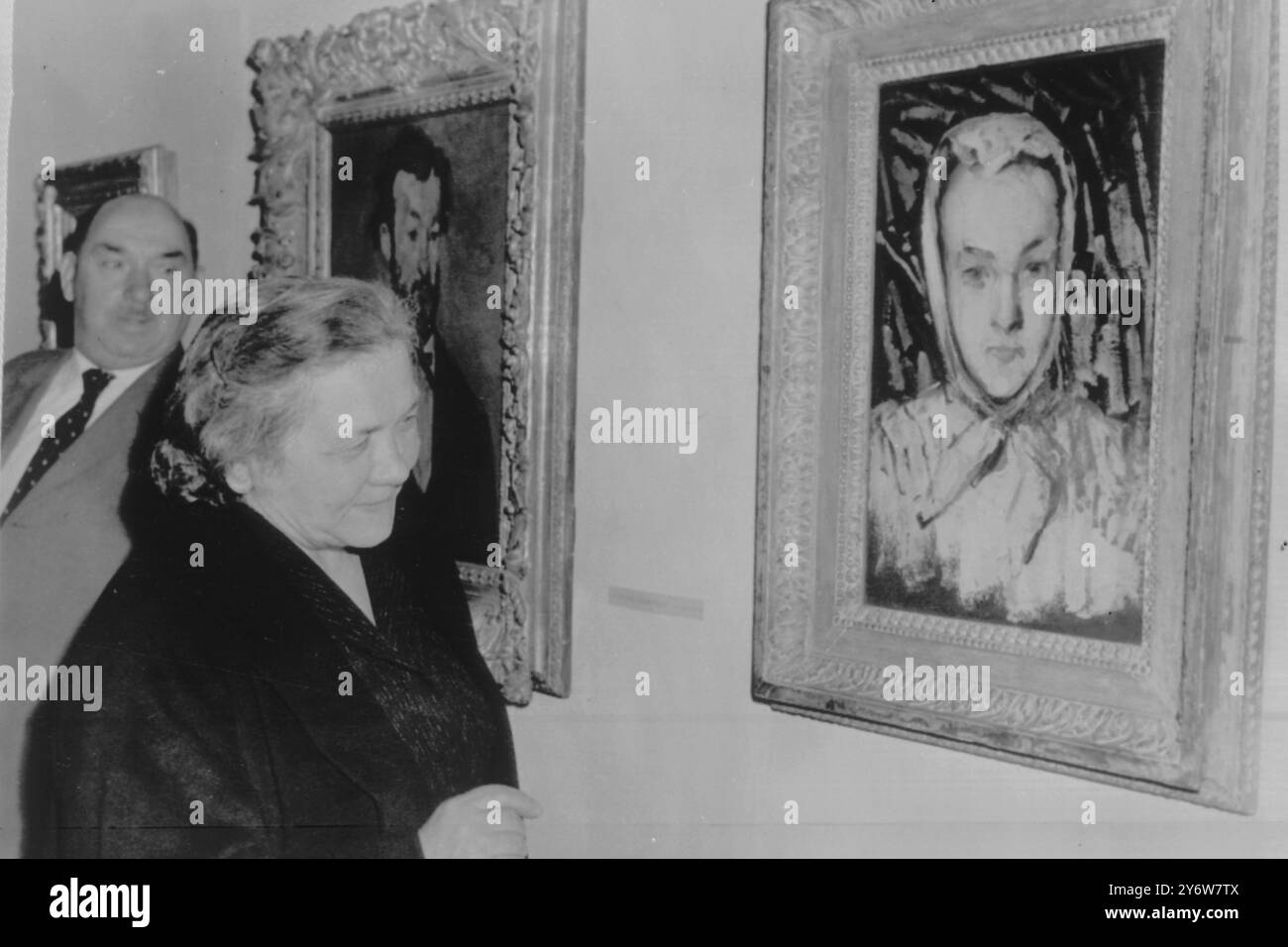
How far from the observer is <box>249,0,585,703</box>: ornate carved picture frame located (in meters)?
1.38

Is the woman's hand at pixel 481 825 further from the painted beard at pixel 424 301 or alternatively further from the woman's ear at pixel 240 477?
the painted beard at pixel 424 301

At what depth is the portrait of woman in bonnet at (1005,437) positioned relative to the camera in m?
1.16

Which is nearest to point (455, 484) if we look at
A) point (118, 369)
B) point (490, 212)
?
point (490, 212)

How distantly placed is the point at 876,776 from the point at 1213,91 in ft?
2.53

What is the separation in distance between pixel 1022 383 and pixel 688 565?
427 mm

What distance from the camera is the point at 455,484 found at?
1.45 m

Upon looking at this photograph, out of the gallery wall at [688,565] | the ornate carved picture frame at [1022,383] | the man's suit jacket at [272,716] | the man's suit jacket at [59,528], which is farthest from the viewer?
the man's suit jacket at [59,528]

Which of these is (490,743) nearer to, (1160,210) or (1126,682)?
(1126,682)

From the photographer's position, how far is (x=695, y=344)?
1.35 m

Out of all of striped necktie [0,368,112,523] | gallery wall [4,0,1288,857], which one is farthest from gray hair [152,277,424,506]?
gallery wall [4,0,1288,857]

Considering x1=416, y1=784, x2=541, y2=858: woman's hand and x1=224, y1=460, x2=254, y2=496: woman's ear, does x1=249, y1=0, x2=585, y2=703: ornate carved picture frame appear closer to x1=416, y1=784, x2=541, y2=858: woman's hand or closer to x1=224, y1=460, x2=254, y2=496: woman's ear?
x1=416, y1=784, x2=541, y2=858: woman's hand

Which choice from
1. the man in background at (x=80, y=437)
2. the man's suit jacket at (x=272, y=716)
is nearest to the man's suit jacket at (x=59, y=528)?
the man in background at (x=80, y=437)

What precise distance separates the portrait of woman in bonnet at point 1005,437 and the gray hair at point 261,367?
0.63 meters
